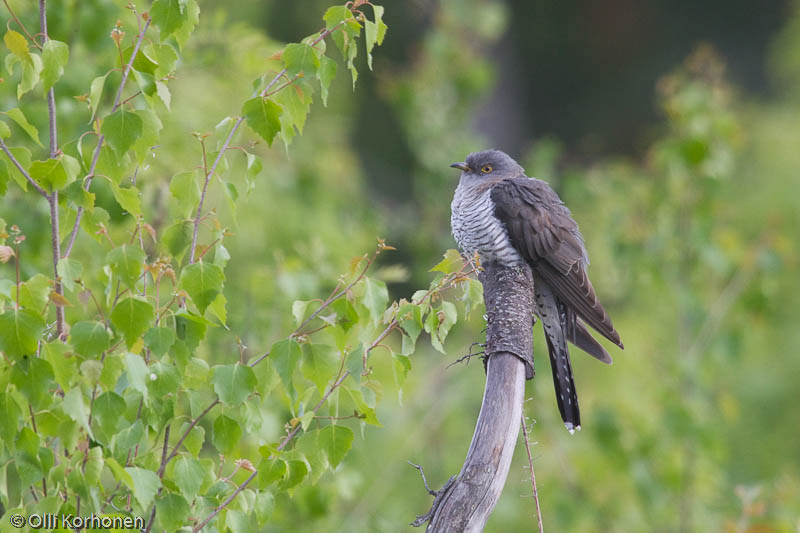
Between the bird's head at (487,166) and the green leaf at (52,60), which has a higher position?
the bird's head at (487,166)

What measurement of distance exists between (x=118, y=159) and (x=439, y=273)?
2.38 ft

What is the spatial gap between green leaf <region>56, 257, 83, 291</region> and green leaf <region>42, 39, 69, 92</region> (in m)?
0.35

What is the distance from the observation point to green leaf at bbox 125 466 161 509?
1697mm

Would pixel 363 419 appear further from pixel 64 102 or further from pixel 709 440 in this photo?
pixel 709 440

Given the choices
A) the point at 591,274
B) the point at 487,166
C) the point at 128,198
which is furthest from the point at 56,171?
the point at 591,274

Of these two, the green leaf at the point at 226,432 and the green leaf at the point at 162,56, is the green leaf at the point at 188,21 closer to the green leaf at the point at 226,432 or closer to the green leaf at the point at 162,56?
the green leaf at the point at 162,56

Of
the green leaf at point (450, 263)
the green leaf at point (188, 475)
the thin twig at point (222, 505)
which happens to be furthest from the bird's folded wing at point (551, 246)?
the green leaf at point (188, 475)

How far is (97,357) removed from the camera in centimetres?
173

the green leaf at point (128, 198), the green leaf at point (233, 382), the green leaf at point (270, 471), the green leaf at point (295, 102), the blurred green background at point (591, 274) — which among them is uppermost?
the blurred green background at point (591, 274)

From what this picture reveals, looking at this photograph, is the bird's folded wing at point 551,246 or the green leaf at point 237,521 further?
the bird's folded wing at point 551,246

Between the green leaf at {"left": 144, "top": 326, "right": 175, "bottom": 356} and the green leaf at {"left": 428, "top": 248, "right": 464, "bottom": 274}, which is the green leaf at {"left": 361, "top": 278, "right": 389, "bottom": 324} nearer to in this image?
the green leaf at {"left": 428, "top": 248, "right": 464, "bottom": 274}

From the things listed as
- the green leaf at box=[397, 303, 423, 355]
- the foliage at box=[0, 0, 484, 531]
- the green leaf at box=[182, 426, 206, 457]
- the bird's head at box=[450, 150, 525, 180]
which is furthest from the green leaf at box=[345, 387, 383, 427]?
the bird's head at box=[450, 150, 525, 180]

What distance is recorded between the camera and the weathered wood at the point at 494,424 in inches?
Answer: 79.7

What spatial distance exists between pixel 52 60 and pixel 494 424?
1.27 m
